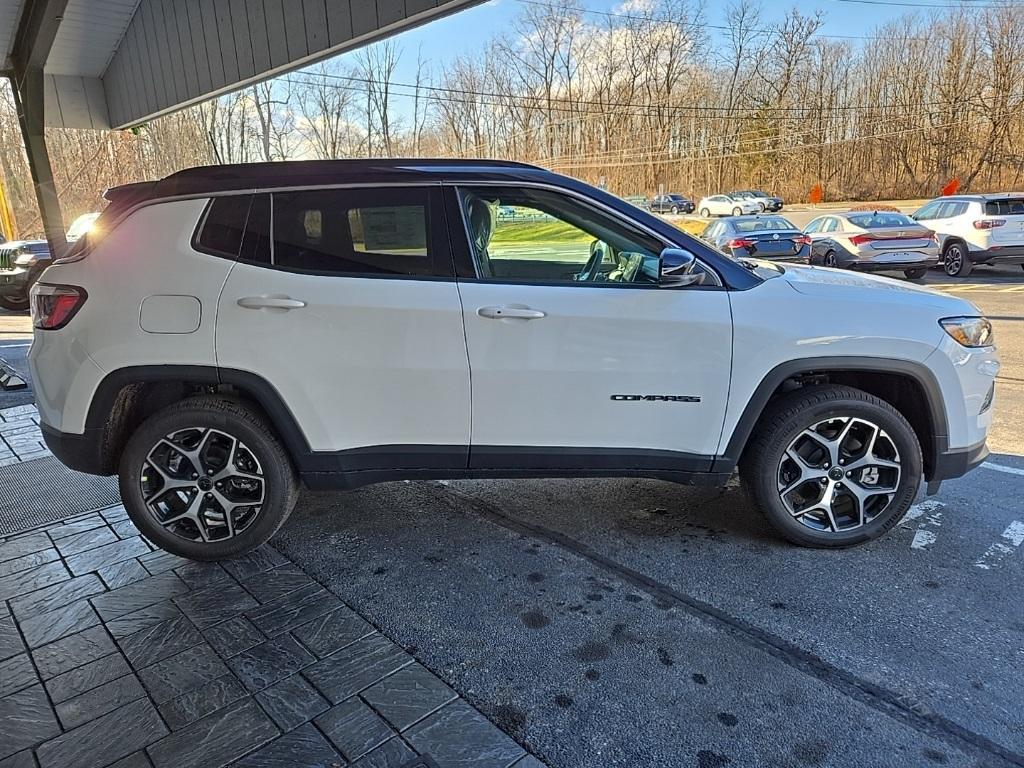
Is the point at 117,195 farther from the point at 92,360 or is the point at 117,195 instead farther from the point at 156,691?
the point at 156,691

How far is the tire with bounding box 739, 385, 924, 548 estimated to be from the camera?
301cm

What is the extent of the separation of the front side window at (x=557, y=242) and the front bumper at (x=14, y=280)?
38.4 feet

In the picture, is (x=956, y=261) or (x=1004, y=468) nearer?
(x=1004, y=468)

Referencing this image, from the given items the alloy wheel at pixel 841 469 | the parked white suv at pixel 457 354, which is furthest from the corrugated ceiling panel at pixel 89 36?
the alloy wheel at pixel 841 469

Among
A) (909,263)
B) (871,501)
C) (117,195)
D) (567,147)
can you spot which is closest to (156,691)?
(117,195)

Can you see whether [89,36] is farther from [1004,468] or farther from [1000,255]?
[1000,255]

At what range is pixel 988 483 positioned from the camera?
392 cm

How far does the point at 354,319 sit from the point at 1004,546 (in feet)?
10.7

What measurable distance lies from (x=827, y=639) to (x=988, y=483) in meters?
2.20

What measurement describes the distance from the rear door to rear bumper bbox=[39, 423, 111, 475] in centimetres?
75

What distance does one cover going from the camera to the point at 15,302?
1170 cm

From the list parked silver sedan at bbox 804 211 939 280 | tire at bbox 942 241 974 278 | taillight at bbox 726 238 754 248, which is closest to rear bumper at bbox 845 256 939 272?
parked silver sedan at bbox 804 211 939 280

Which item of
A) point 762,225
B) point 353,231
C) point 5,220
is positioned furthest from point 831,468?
point 5,220

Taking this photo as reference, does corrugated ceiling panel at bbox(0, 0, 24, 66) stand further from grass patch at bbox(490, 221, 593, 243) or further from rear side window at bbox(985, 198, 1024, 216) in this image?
rear side window at bbox(985, 198, 1024, 216)
